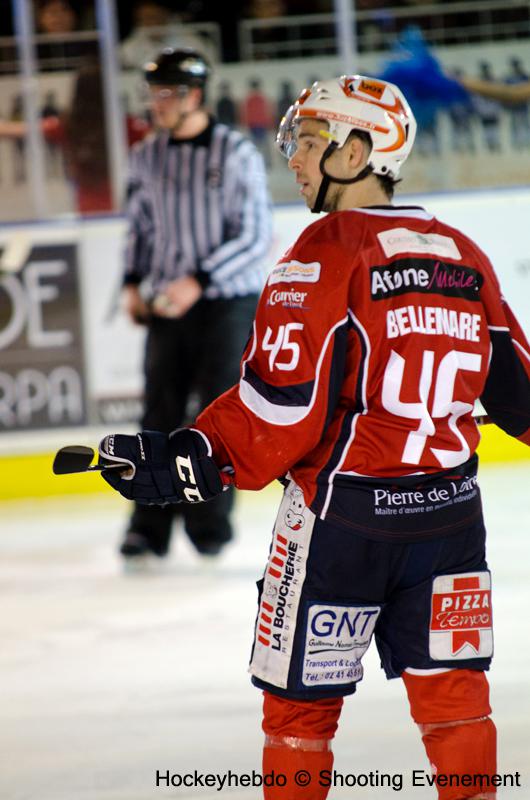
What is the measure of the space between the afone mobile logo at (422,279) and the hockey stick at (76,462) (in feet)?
1.47

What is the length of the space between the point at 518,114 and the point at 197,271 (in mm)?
2386

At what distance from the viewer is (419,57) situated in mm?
6609

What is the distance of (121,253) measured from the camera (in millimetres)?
6223

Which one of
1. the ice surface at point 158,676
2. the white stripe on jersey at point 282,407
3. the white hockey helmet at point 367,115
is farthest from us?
the ice surface at point 158,676

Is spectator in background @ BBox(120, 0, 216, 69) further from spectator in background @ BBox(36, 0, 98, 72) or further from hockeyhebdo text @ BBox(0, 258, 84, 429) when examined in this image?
hockeyhebdo text @ BBox(0, 258, 84, 429)

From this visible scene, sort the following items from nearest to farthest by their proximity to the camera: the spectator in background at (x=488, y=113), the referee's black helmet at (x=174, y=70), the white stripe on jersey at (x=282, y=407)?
the white stripe on jersey at (x=282, y=407)
the referee's black helmet at (x=174, y=70)
the spectator in background at (x=488, y=113)

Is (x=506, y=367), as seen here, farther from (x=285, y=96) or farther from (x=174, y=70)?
(x=285, y=96)

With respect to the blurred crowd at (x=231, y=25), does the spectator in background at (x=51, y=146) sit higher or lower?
lower

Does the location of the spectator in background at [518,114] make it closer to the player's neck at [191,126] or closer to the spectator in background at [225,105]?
the spectator in background at [225,105]

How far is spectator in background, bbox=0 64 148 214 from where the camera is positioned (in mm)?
6340

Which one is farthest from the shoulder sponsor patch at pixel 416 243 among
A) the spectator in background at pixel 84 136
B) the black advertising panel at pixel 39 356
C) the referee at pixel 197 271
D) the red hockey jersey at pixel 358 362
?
the spectator in background at pixel 84 136

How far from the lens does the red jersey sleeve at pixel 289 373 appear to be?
202cm

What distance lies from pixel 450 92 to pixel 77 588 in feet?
10.5

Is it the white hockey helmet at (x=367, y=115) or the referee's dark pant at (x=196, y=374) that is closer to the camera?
the white hockey helmet at (x=367, y=115)
